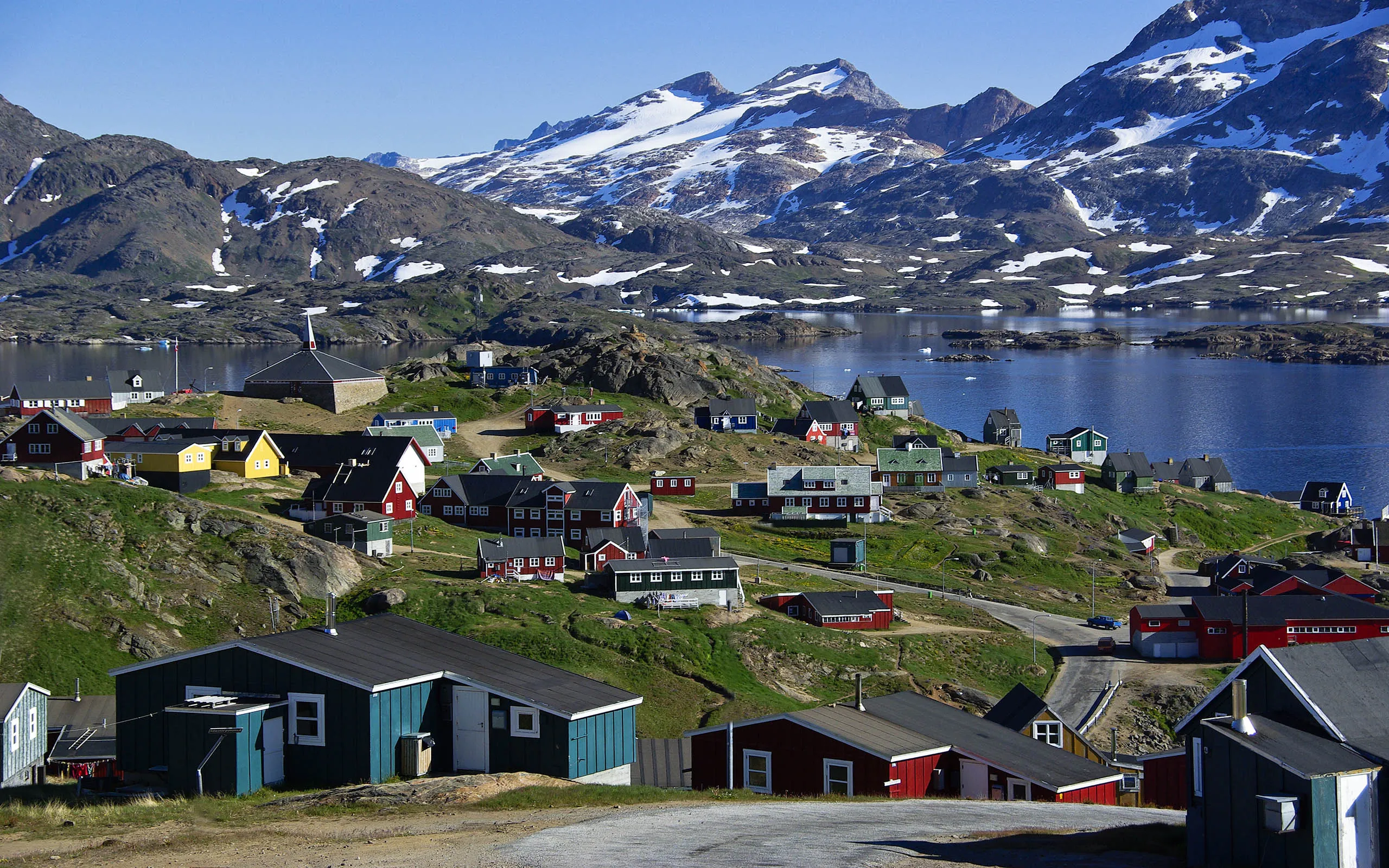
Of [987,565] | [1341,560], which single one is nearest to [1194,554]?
[1341,560]

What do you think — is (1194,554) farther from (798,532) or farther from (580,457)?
(580,457)

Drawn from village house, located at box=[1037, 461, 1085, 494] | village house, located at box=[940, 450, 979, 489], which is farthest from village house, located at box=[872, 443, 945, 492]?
village house, located at box=[1037, 461, 1085, 494]

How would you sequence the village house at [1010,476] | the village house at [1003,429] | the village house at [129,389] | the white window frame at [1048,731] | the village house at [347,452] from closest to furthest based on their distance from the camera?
the white window frame at [1048,731], the village house at [347,452], the village house at [1010,476], the village house at [129,389], the village house at [1003,429]

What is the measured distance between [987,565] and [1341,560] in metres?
23.7

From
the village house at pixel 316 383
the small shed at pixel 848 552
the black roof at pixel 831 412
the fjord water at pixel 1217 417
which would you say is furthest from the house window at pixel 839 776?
the fjord water at pixel 1217 417

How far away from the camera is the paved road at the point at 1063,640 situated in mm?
50344

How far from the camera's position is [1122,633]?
6044 centimetres

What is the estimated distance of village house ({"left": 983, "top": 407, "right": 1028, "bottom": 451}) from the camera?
385 feet

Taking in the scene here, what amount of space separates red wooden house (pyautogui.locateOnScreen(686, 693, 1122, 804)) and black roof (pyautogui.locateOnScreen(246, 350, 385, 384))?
71.8 metres

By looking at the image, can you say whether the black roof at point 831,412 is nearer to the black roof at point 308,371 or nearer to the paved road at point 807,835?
the black roof at point 308,371

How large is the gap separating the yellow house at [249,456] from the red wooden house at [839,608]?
2572cm

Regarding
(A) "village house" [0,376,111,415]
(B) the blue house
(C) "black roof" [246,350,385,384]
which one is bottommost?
(B) the blue house

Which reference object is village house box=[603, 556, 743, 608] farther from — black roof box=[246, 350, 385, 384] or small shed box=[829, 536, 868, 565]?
black roof box=[246, 350, 385, 384]

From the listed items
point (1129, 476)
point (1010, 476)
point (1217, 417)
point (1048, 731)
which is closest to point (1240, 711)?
point (1048, 731)
